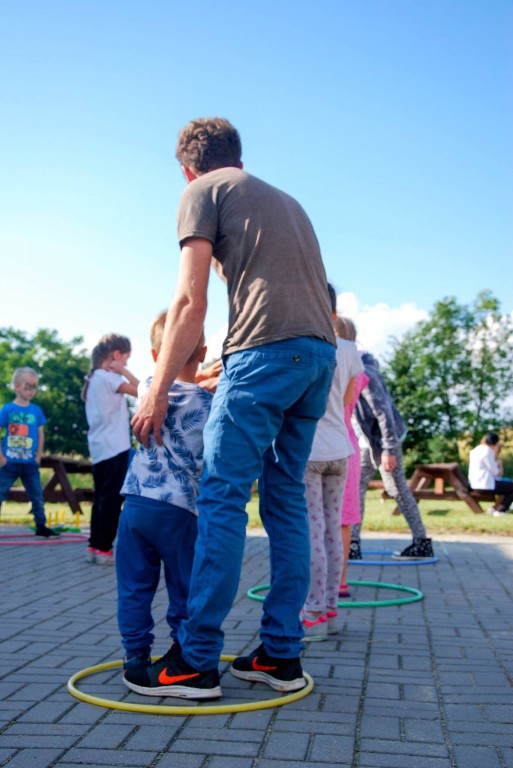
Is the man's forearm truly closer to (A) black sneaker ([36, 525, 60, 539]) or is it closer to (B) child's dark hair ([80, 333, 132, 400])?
(B) child's dark hair ([80, 333, 132, 400])

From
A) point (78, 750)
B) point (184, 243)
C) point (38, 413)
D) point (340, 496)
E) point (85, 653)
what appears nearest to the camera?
point (78, 750)

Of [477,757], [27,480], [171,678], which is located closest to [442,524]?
[27,480]

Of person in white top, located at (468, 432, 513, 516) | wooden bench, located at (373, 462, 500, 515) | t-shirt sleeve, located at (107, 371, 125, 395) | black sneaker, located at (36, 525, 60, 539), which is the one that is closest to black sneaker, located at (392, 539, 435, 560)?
t-shirt sleeve, located at (107, 371, 125, 395)

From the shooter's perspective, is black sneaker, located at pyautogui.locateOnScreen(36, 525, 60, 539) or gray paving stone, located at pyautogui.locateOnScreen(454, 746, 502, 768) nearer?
gray paving stone, located at pyautogui.locateOnScreen(454, 746, 502, 768)

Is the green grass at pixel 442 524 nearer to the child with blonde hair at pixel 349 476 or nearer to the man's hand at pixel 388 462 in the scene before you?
the man's hand at pixel 388 462

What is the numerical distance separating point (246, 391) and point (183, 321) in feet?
1.25

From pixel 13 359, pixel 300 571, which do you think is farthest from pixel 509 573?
pixel 13 359

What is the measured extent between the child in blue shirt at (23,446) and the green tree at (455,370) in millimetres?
37367

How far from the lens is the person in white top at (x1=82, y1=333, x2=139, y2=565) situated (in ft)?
25.4

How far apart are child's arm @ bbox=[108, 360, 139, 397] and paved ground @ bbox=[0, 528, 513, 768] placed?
2.12 meters

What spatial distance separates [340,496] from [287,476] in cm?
142

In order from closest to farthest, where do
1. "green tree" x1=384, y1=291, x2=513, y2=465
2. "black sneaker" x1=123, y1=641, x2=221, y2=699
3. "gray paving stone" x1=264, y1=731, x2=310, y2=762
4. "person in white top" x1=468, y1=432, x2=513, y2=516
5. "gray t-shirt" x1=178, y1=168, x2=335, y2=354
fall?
1. "gray paving stone" x1=264, y1=731, x2=310, y2=762
2. "black sneaker" x1=123, y1=641, x2=221, y2=699
3. "gray t-shirt" x1=178, y1=168, x2=335, y2=354
4. "person in white top" x1=468, y1=432, x2=513, y2=516
5. "green tree" x1=384, y1=291, x2=513, y2=465

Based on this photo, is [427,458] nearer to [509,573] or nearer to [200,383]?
[509,573]

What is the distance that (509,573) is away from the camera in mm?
7547
